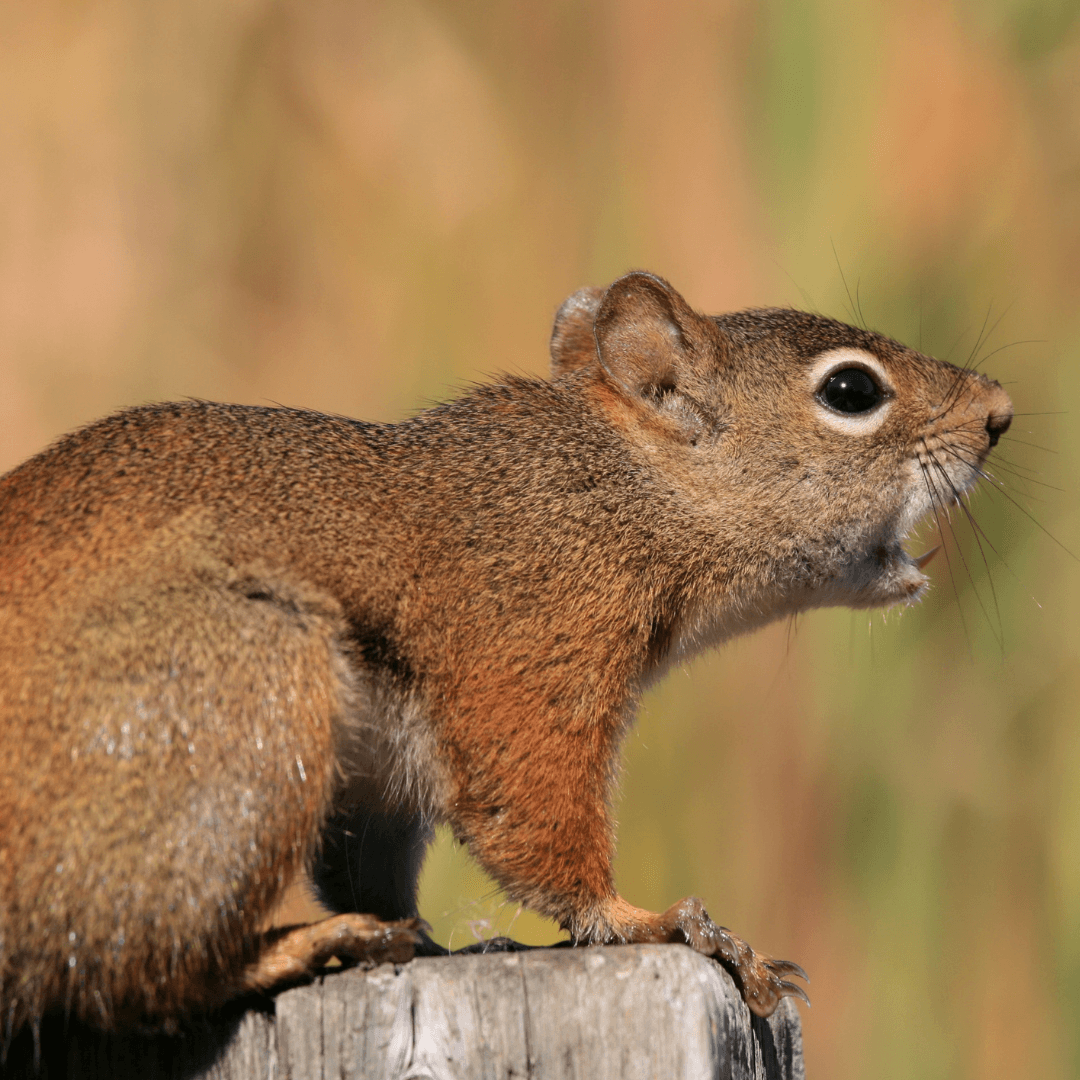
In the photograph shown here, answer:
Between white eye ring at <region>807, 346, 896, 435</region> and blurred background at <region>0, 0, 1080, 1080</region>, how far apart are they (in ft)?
3.56

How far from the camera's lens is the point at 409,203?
5672 millimetres

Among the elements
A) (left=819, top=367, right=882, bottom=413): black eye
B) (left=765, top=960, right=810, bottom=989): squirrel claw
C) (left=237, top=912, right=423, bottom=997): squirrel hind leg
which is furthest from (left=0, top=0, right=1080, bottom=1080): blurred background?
(left=237, top=912, right=423, bottom=997): squirrel hind leg

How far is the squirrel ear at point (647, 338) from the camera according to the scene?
12.0 ft

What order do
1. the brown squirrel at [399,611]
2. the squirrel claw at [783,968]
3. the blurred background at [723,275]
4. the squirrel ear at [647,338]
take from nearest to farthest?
1. the brown squirrel at [399,611]
2. the squirrel claw at [783,968]
3. the squirrel ear at [647,338]
4. the blurred background at [723,275]

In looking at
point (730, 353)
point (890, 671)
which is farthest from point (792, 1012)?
point (890, 671)

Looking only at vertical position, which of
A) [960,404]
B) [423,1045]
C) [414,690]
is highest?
[960,404]

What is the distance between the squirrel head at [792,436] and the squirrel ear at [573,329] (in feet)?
1.23

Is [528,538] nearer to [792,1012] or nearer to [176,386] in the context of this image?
[792,1012]

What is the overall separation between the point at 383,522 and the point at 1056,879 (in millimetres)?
2950

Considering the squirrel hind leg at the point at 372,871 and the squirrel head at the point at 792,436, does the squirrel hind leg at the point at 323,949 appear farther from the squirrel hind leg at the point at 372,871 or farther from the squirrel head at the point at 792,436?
the squirrel head at the point at 792,436

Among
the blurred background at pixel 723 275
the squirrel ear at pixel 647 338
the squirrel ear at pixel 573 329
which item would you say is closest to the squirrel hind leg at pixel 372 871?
the blurred background at pixel 723 275

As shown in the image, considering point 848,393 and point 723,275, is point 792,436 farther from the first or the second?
point 723,275

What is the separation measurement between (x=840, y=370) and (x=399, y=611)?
4.94ft

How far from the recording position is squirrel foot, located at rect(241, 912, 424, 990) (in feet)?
8.13
